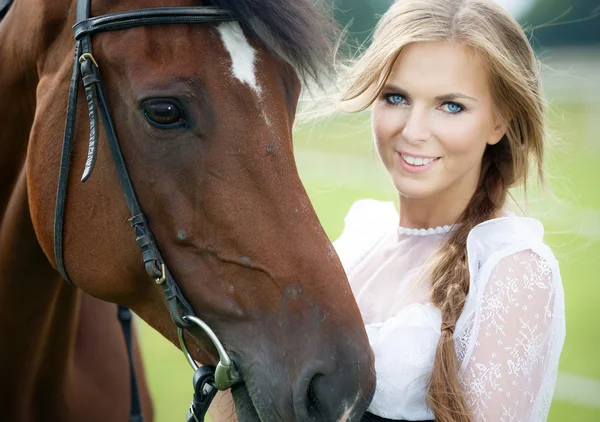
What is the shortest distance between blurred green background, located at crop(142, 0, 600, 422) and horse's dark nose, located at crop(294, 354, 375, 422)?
1.02 meters

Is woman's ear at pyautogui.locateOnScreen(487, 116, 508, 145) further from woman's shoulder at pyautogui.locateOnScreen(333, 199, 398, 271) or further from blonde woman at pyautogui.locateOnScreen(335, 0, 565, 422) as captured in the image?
woman's shoulder at pyautogui.locateOnScreen(333, 199, 398, 271)

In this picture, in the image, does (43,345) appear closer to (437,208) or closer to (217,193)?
(217,193)

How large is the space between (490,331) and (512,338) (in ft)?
0.19

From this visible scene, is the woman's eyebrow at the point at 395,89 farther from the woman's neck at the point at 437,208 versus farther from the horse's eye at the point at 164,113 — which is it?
the horse's eye at the point at 164,113

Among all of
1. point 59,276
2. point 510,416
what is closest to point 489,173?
point 510,416

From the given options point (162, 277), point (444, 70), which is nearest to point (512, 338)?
point (444, 70)

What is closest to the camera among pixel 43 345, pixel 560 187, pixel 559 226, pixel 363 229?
pixel 43 345

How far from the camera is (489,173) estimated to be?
7.45ft

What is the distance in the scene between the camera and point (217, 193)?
5.27ft

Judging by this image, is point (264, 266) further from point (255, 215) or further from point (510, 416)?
point (510, 416)

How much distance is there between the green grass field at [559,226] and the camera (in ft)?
13.6

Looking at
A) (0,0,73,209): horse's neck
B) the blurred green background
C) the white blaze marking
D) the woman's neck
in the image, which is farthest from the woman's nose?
(0,0,73,209): horse's neck

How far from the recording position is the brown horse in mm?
1556

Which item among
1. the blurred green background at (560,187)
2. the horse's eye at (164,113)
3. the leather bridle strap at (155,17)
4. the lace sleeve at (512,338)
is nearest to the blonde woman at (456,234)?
the lace sleeve at (512,338)
